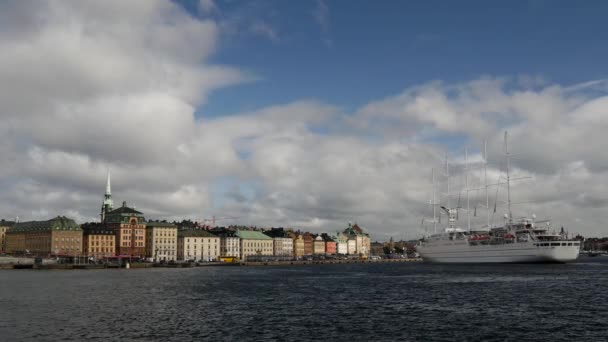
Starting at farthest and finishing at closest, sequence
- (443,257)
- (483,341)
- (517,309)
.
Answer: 1. (443,257)
2. (517,309)
3. (483,341)

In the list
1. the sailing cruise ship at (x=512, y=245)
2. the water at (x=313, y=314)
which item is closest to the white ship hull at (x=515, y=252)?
the sailing cruise ship at (x=512, y=245)

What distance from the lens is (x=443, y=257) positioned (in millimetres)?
188375

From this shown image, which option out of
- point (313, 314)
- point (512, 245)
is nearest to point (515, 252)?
→ point (512, 245)

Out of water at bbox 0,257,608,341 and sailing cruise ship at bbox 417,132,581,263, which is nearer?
water at bbox 0,257,608,341

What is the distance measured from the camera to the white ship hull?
15238 centimetres

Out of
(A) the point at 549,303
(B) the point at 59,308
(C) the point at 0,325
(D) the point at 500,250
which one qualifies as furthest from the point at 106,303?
(D) the point at 500,250

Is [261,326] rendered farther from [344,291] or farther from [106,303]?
[344,291]

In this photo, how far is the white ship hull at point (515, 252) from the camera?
152 m

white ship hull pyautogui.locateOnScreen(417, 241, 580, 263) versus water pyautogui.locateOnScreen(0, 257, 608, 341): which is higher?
white ship hull pyautogui.locateOnScreen(417, 241, 580, 263)

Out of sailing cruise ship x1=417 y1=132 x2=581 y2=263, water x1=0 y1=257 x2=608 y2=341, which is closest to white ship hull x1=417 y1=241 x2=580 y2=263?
sailing cruise ship x1=417 y1=132 x2=581 y2=263

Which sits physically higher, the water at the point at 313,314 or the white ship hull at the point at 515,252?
the white ship hull at the point at 515,252

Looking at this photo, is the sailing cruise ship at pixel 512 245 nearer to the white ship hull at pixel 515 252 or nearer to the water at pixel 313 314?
the white ship hull at pixel 515 252

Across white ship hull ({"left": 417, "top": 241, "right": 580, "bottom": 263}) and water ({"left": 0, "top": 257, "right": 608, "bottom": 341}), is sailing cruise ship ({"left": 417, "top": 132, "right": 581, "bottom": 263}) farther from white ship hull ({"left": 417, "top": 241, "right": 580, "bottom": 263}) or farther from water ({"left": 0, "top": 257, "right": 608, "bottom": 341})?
water ({"left": 0, "top": 257, "right": 608, "bottom": 341})

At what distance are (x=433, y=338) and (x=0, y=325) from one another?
104ft
